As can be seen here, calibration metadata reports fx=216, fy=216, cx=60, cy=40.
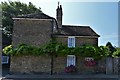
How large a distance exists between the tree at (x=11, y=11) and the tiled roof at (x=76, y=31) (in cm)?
1501

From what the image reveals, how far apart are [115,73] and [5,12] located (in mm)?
27528

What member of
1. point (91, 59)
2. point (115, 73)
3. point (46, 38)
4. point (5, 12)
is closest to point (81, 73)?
point (91, 59)

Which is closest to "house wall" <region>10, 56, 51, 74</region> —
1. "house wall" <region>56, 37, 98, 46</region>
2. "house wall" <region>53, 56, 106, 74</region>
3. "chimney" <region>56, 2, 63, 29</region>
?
"house wall" <region>53, 56, 106, 74</region>

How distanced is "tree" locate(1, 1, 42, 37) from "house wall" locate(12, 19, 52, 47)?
16.2 m

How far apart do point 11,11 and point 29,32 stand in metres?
19.2

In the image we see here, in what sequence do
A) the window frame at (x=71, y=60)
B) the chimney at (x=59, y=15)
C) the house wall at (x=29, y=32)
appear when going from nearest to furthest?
the house wall at (x=29, y=32) < the window frame at (x=71, y=60) < the chimney at (x=59, y=15)

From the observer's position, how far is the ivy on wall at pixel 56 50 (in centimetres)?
2803

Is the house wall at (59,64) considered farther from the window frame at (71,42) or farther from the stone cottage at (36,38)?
the window frame at (71,42)

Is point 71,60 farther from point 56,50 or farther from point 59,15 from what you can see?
point 59,15

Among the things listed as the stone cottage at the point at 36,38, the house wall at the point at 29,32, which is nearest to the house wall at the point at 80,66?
the stone cottage at the point at 36,38

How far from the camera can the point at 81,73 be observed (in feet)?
94.4

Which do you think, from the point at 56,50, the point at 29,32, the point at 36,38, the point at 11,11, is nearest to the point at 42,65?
the point at 56,50

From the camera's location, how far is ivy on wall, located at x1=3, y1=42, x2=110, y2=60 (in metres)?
28.0

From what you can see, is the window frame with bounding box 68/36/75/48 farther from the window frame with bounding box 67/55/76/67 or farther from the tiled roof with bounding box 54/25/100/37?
the window frame with bounding box 67/55/76/67
